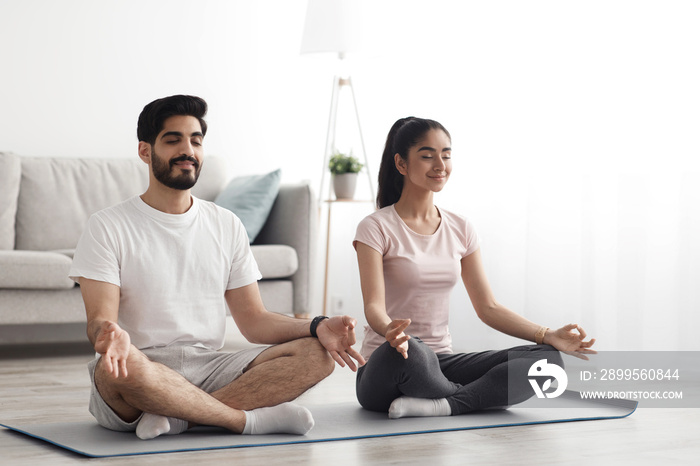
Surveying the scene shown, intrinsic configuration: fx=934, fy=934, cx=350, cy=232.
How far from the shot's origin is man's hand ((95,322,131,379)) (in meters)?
1.89

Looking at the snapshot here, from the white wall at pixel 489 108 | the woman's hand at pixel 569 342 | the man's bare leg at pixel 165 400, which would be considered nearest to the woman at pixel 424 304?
the woman's hand at pixel 569 342

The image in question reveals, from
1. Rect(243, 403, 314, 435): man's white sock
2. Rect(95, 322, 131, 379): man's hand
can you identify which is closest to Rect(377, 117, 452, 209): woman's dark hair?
Rect(243, 403, 314, 435): man's white sock

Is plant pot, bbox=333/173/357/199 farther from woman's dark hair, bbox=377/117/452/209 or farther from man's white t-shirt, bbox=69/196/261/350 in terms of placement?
man's white t-shirt, bbox=69/196/261/350

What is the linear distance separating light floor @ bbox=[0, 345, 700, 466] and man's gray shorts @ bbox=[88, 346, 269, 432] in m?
0.16

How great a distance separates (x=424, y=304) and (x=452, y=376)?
215mm

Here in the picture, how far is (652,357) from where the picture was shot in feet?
11.3

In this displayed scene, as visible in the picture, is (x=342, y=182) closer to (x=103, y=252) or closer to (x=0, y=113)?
(x=0, y=113)

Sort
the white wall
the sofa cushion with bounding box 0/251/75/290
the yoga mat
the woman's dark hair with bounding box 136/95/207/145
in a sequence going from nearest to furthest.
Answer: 1. the yoga mat
2. the woman's dark hair with bounding box 136/95/207/145
3. the white wall
4. the sofa cushion with bounding box 0/251/75/290

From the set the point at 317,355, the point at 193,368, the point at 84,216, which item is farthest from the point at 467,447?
the point at 84,216

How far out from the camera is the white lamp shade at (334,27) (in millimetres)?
4562

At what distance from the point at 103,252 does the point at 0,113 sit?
→ 2.70m

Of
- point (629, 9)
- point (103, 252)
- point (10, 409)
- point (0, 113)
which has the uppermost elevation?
point (629, 9)

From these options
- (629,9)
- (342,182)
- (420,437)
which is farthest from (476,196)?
(420,437)

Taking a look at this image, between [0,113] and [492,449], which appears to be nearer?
[492,449]
